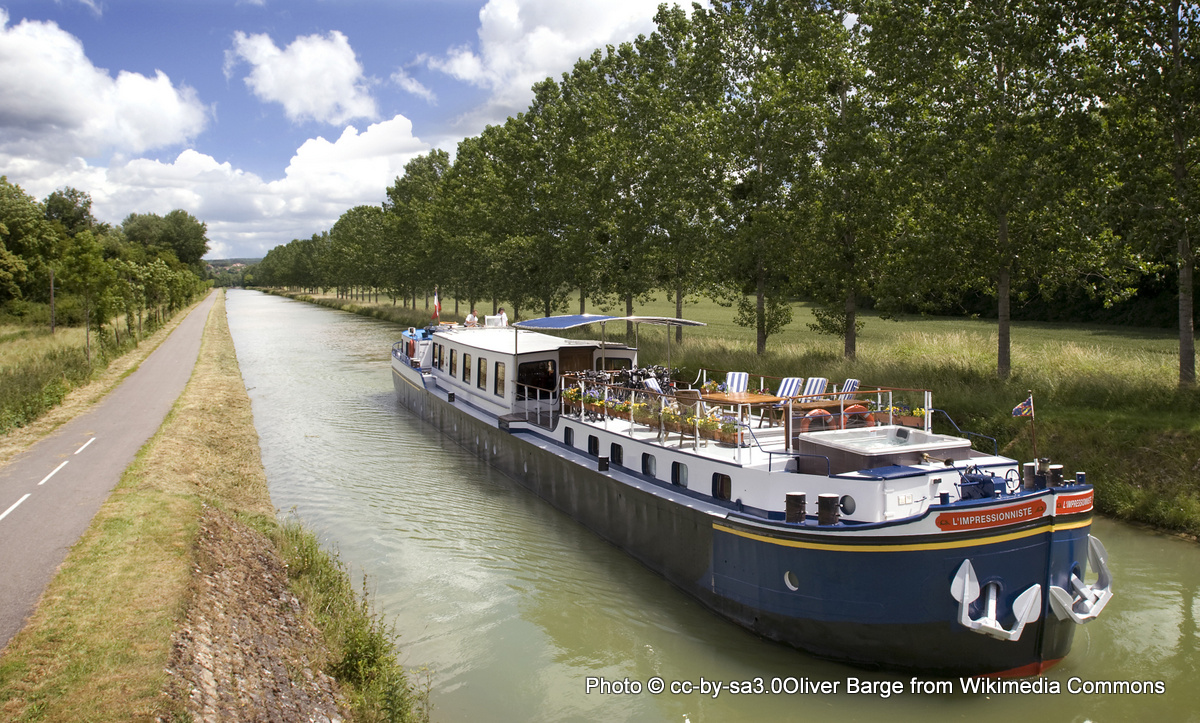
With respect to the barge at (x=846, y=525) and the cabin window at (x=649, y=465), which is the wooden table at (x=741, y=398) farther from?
the cabin window at (x=649, y=465)

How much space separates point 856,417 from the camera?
12.6 metres

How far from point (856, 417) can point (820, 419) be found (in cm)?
87

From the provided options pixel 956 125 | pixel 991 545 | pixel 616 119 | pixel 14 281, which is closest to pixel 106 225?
pixel 14 281

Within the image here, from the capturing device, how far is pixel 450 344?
24.6 metres

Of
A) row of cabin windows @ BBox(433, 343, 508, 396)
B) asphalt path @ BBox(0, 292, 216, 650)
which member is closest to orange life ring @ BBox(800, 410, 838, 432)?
row of cabin windows @ BBox(433, 343, 508, 396)

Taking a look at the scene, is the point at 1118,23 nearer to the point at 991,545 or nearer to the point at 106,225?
the point at 991,545

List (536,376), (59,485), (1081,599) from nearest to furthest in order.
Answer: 1. (1081,599)
2. (59,485)
3. (536,376)

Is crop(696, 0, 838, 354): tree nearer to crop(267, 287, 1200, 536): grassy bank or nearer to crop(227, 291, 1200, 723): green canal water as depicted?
crop(267, 287, 1200, 536): grassy bank

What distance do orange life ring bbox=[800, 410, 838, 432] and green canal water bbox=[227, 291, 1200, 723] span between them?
11.3 ft

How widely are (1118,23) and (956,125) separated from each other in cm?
396

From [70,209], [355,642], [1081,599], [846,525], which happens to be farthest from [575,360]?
[70,209]

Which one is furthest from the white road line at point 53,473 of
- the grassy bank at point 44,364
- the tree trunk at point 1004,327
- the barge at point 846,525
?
the tree trunk at point 1004,327

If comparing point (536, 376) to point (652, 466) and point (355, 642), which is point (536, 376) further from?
point (355, 642)

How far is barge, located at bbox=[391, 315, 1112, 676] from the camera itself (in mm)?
8867
